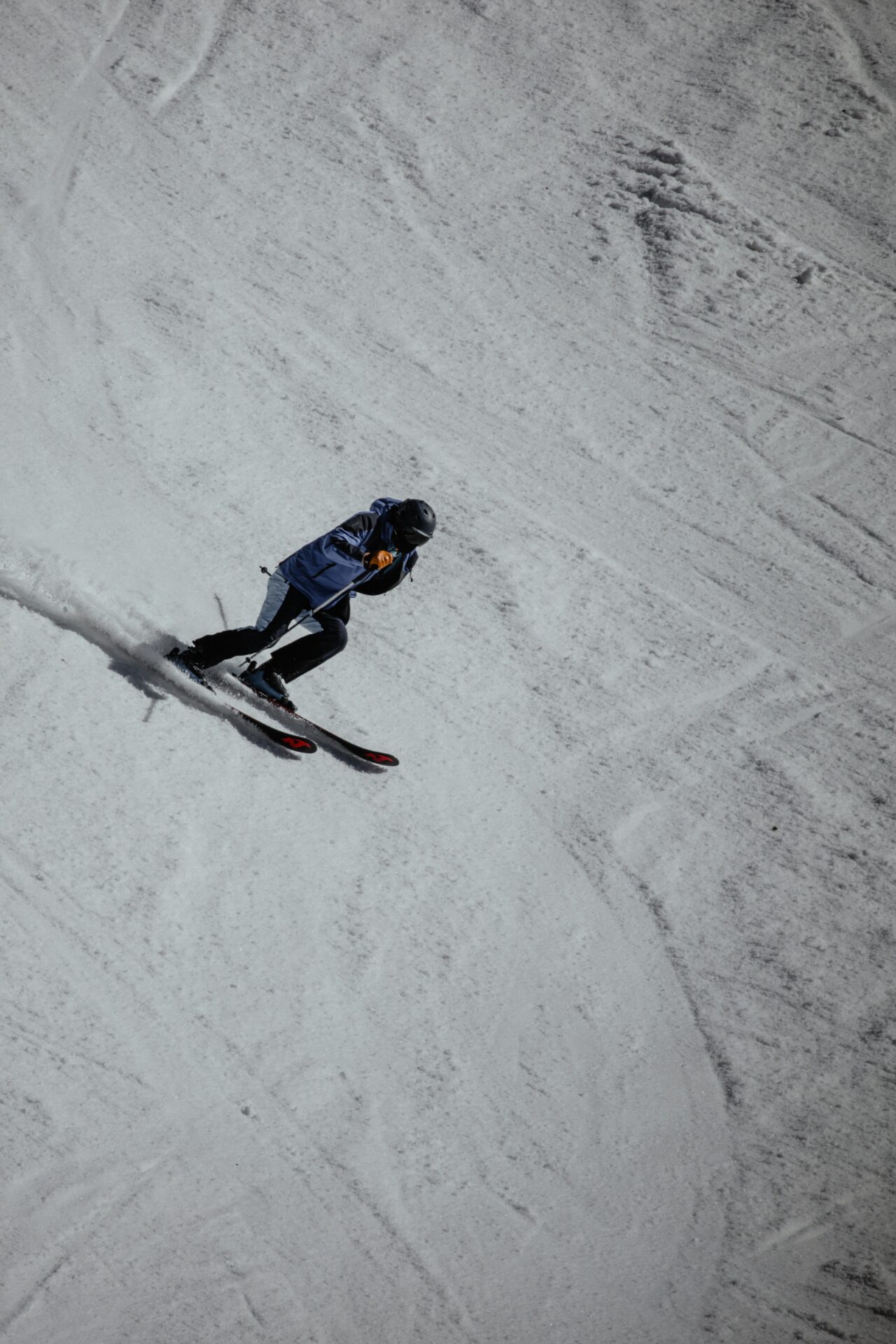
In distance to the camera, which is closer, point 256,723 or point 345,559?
point 345,559

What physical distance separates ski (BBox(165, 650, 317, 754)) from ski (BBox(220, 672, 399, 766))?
0.50 feet

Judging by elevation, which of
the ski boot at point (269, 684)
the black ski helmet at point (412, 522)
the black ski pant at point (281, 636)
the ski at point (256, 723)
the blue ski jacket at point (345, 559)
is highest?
the black ski helmet at point (412, 522)

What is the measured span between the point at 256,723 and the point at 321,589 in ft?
4.40

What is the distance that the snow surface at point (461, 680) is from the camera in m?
7.56

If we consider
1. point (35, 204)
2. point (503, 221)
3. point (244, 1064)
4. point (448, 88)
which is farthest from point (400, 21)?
point (244, 1064)

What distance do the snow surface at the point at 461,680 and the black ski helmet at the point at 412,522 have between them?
1.92m

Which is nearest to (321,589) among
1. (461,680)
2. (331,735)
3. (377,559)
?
(377,559)

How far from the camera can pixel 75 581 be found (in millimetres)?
10344

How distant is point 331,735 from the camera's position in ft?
32.9

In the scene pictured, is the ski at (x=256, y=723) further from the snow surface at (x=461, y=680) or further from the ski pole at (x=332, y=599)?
the ski pole at (x=332, y=599)

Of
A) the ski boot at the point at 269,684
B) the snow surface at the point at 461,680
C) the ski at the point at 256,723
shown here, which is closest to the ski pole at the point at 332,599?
the ski boot at the point at 269,684

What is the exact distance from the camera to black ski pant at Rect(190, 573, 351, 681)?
9.69 metres

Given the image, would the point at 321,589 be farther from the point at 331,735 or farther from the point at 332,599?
the point at 331,735

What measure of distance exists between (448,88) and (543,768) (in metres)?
12.5
